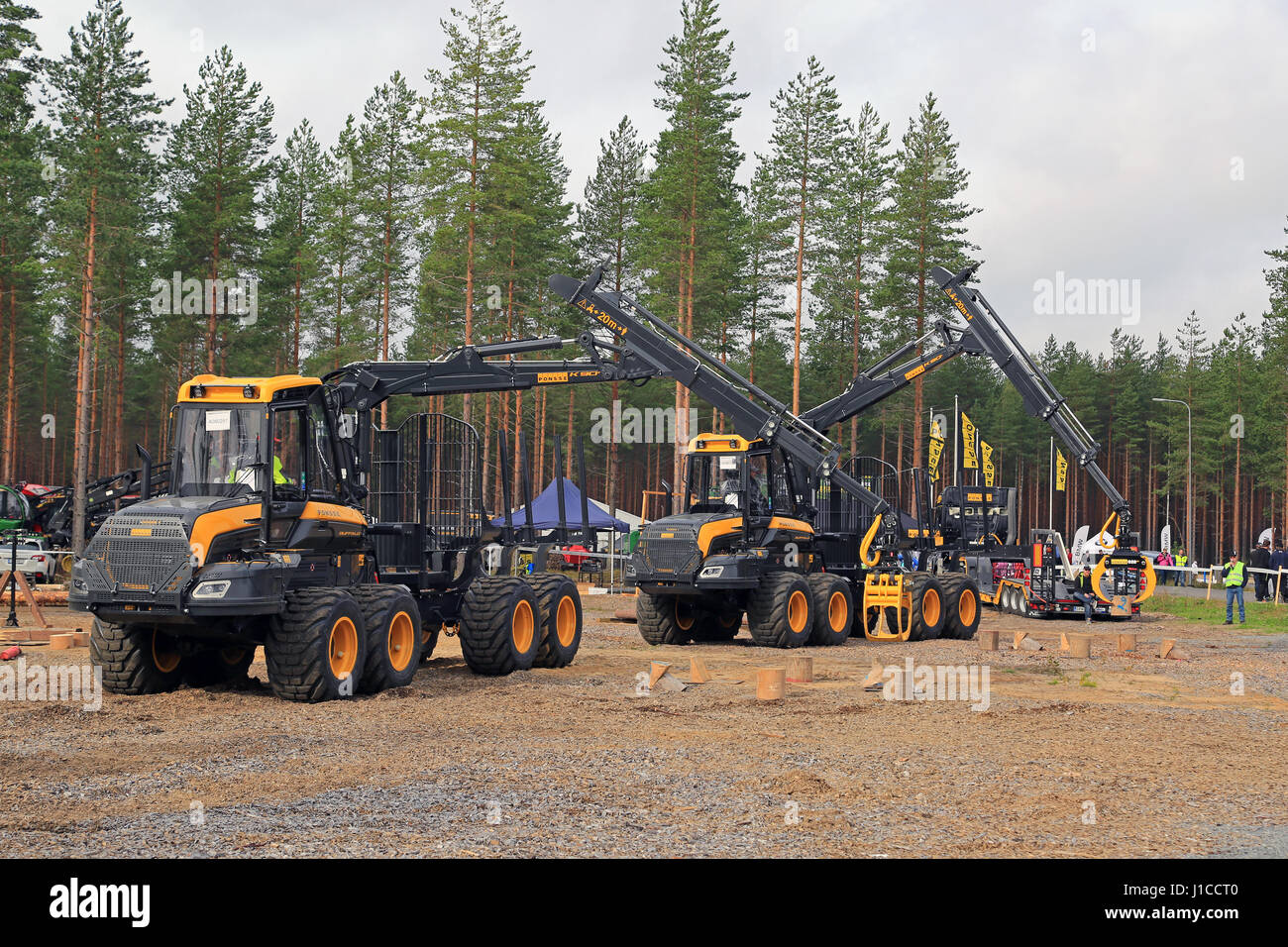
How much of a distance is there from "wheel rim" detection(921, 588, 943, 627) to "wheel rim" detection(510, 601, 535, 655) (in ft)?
31.9

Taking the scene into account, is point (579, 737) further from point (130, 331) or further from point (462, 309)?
point (130, 331)

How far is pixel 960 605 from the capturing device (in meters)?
23.4

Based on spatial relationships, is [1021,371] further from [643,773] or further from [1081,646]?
[643,773]

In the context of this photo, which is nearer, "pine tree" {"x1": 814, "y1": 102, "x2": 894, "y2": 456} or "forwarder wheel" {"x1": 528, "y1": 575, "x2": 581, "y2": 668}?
"forwarder wheel" {"x1": 528, "y1": 575, "x2": 581, "y2": 668}

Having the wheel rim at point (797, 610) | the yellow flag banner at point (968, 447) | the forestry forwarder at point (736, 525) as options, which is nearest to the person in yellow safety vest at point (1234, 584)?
the yellow flag banner at point (968, 447)

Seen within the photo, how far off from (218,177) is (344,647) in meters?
35.8

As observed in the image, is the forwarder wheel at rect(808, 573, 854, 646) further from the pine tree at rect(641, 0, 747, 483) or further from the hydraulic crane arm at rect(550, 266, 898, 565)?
the pine tree at rect(641, 0, 747, 483)

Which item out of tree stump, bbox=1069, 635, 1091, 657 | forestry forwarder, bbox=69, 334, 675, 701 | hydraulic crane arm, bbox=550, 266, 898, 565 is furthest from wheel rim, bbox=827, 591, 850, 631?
forestry forwarder, bbox=69, 334, 675, 701

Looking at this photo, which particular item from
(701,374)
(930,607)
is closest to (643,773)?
(701,374)

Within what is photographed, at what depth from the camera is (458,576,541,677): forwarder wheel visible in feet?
48.2

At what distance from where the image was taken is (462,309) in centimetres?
4309
